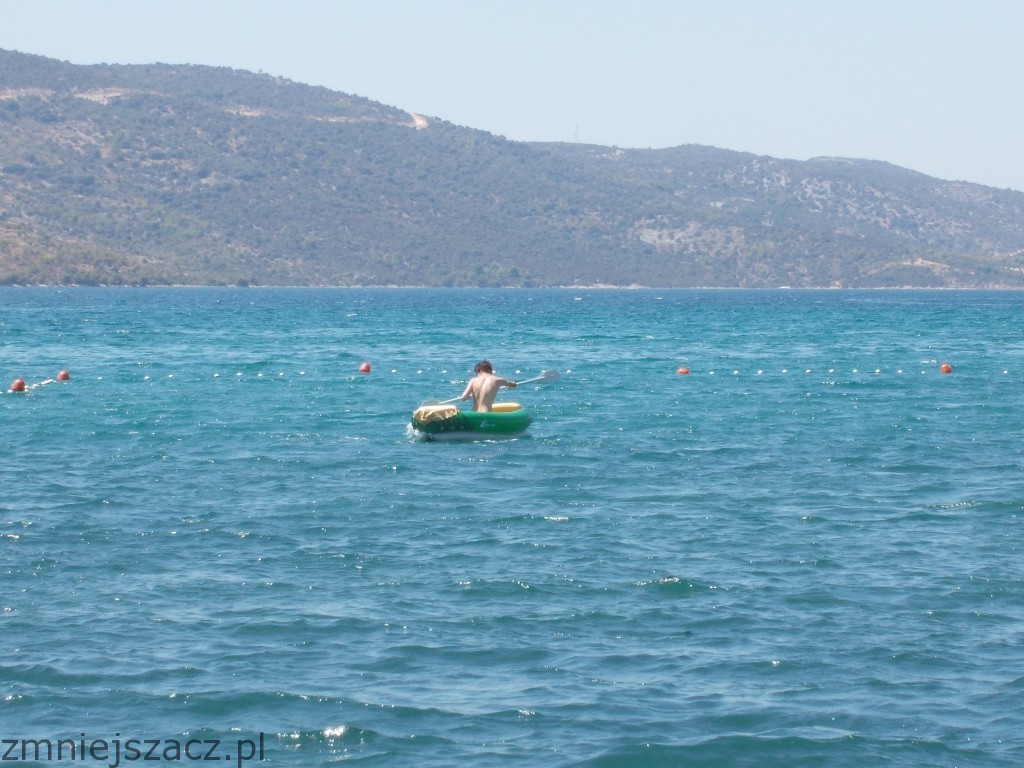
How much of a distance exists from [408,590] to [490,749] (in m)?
4.29

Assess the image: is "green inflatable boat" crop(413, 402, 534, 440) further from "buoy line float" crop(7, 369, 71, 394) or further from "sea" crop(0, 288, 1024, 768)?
"buoy line float" crop(7, 369, 71, 394)

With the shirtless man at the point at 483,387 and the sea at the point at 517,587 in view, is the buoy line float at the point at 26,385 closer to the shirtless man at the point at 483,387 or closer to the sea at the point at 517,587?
the sea at the point at 517,587

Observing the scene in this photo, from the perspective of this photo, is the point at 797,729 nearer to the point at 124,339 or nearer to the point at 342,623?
the point at 342,623

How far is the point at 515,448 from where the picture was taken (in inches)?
1023

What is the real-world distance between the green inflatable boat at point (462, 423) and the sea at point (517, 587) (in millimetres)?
498

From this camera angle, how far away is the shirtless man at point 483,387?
26.3 m

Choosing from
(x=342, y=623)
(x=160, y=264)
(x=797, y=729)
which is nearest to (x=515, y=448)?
(x=342, y=623)

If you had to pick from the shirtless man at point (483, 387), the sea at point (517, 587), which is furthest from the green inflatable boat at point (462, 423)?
the sea at point (517, 587)

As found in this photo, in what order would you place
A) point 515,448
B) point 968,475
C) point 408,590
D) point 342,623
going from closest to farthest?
point 342,623, point 408,590, point 968,475, point 515,448

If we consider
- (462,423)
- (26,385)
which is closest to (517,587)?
(462,423)

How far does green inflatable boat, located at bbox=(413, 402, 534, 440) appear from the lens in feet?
85.6

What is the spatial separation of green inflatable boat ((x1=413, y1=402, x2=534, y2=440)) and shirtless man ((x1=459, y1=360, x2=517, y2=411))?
0.23m

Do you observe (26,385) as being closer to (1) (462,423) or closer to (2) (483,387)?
(1) (462,423)

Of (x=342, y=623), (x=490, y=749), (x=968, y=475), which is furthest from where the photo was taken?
(x=968, y=475)
